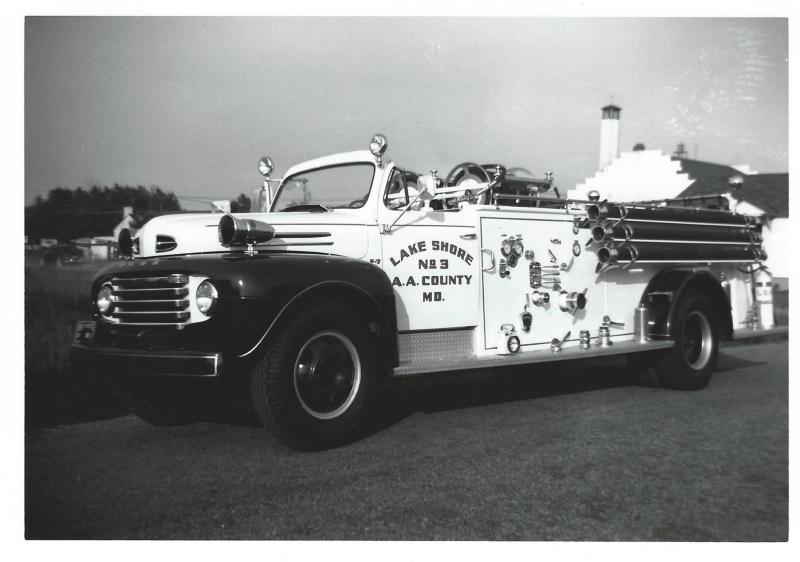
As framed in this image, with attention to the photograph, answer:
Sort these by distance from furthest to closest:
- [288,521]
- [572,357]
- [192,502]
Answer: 1. [572,357]
2. [192,502]
3. [288,521]

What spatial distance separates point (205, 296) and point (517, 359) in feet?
9.01

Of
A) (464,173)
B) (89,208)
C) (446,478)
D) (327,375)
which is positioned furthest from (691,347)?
(89,208)

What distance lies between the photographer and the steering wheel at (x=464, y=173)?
6675 millimetres

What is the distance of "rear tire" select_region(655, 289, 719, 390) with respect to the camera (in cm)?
687

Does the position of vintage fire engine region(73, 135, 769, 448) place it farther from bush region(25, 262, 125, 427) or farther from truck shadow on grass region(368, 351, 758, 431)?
bush region(25, 262, 125, 427)

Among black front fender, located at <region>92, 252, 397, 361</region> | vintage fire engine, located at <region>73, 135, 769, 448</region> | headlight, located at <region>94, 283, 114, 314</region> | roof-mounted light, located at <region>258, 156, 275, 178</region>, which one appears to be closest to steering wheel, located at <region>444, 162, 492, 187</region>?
vintage fire engine, located at <region>73, 135, 769, 448</region>

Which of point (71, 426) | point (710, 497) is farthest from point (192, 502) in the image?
point (710, 497)

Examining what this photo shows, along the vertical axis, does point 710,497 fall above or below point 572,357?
below

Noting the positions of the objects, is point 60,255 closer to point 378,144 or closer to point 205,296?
point 205,296

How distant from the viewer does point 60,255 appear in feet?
19.8

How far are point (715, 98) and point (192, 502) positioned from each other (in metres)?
5.60
